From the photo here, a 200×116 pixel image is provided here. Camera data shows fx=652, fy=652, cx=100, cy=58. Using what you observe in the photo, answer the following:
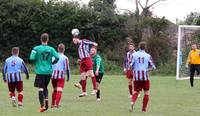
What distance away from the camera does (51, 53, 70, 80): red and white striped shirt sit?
60.5 ft

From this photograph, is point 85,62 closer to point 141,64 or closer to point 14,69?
point 14,69

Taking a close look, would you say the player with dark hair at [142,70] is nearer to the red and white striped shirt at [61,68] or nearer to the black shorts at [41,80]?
the red and white striped shirt at [61,68]

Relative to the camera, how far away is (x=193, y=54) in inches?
1165

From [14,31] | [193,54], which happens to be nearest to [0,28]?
[14,31]

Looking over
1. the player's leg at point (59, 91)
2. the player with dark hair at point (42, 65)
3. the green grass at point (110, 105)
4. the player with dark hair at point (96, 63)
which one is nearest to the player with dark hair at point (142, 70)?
the green grass at point (110, 105)

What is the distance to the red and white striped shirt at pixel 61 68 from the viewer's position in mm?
18438

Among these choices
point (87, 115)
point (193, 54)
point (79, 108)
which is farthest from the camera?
point (193, 54)

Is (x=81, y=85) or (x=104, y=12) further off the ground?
(x=104, y=12)

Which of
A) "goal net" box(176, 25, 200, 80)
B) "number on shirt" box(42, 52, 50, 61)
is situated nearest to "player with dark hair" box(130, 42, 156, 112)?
"number on shirt" box(42, 52, 50, 61)

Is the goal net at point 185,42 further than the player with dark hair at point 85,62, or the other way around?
the goal net at point 185,42

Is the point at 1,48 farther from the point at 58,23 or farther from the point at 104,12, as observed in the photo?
the point at 104,12

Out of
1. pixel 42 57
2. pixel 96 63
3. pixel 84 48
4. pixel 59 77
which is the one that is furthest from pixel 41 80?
pixel 96 63

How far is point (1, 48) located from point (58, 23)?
469cm

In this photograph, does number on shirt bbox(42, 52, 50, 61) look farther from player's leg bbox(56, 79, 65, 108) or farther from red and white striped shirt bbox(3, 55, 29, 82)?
red and white striped shirt bbox(3, 55, 29, 82)
